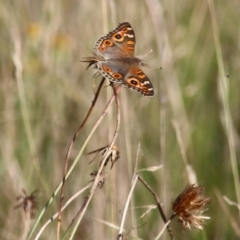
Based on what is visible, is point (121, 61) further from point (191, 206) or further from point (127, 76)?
point (191, 206)

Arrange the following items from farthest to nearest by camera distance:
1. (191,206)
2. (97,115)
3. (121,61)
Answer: (97,115), (121,61), (191,206)

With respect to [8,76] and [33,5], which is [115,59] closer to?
[8,76]

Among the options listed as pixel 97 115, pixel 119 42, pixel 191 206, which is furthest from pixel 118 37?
pixel 97 115

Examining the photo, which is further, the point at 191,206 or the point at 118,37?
the point at 118,37

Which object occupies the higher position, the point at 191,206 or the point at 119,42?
the point at 119,42

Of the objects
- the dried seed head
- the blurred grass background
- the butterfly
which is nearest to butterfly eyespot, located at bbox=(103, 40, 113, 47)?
the butterfly

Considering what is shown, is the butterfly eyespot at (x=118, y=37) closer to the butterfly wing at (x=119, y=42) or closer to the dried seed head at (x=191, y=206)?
the butterfly wing at (x=119, y=42)

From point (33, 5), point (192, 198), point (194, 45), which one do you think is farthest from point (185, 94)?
point (192, 198)
